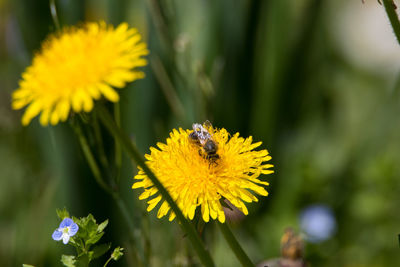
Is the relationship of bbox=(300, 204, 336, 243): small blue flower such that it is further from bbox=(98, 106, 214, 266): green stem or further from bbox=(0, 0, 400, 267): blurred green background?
bbox=(98, 106, 214, 266): green stem

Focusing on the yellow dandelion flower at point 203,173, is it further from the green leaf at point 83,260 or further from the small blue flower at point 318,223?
the small blue flower at point 318,223

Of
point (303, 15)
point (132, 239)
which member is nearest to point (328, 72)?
point (303, 15)

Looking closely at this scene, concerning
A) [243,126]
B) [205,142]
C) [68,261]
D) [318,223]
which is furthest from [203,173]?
[243,126]

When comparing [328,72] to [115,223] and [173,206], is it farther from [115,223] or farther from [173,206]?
[173,206]

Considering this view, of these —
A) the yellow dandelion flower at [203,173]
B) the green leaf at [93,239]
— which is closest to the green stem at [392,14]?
the yellow dandelion flower at [203,173]

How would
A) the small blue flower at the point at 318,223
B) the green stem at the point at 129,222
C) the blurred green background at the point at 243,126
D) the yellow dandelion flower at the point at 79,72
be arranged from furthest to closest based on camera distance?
1. the small blue flower at the point at 318,223
2. the blurred green background at the point at 243,126
3. the green stem at the point at 129,222
4. the yellow dandelion flower at the point at 79,72

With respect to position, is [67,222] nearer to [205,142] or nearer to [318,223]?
[205,142]
